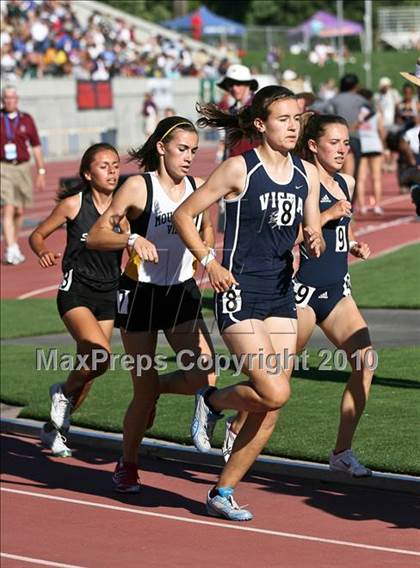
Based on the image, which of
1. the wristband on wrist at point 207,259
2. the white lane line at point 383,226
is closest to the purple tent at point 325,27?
the white lane line at point 383,226

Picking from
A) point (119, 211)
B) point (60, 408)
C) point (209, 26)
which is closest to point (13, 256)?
point (60, 408)

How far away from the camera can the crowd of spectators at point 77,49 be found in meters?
44.2

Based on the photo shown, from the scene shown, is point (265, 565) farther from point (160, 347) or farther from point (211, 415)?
point (160, 347)

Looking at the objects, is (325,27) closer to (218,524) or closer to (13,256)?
(13,256)

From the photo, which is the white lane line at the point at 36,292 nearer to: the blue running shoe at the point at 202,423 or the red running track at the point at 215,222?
the red running track at the point at 215,222

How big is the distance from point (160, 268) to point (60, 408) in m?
1.80

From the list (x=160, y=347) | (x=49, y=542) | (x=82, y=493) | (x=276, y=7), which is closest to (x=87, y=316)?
(x=82, y=493)

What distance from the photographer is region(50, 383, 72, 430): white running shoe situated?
391 inches

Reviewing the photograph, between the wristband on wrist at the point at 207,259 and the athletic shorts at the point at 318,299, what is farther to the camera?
the athletic shorts at the point at 318,299

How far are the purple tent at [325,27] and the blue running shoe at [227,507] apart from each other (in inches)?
2133

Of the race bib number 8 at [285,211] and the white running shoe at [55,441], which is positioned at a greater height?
the race bib number 8 at [285,211]

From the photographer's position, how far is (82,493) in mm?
9531

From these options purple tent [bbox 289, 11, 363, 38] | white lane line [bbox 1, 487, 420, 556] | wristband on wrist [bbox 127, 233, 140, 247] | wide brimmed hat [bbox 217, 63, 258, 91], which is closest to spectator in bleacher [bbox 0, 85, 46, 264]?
wide brimmed hat [bbox 217, 63, 258, 91]

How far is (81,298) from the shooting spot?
9680mm
